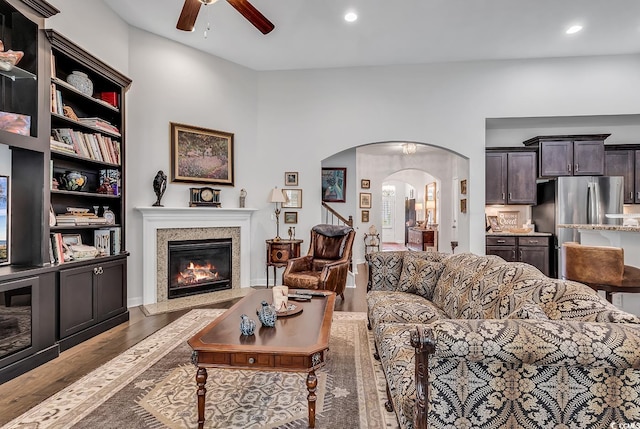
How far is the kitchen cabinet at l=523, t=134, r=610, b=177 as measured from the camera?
5.24 metres

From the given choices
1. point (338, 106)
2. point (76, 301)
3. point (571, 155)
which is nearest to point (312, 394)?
point (76, 301)

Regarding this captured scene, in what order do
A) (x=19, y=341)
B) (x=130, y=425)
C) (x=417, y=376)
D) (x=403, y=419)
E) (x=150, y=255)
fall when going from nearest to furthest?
(x=417, y=376)
(x=403, y=419)
(x=130, y=425)
(x=19, y=341)
(x=150, y=255)

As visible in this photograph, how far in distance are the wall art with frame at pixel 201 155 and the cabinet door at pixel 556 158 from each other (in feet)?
16.4

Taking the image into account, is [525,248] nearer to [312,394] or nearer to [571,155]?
[571,155]

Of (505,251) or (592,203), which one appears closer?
(592,203)

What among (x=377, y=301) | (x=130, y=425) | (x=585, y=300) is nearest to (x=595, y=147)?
(x=377, y=301)

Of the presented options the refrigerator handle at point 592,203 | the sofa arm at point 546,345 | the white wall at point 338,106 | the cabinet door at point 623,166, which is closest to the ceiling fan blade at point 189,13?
the white wall at point 338,106

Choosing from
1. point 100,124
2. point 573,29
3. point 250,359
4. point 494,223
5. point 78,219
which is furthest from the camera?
point 494,223

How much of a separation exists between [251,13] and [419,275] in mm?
2887

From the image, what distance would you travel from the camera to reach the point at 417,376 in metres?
1.26

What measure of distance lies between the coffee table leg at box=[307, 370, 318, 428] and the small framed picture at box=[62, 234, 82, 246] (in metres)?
2.94

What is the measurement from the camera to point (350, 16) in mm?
4184

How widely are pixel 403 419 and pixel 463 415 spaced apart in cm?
29

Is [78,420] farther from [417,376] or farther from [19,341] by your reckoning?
[417,376]
